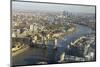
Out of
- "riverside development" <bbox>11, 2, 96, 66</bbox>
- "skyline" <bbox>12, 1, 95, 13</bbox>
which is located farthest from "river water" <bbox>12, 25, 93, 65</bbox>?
"skyline" <bbox>12, 1, 95, 13</bbox>

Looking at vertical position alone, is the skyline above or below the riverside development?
above

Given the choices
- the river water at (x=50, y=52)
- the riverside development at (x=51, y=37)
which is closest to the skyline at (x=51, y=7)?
the riverside development at (x=51, y=37)

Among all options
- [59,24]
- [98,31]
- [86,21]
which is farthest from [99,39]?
[59,24]

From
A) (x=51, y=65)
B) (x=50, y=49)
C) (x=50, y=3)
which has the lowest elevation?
(x=51, y=65)

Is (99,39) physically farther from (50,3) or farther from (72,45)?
(50,3)

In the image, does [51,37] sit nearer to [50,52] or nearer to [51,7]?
[50,52]

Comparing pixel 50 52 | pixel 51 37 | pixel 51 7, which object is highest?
pixel 51 7

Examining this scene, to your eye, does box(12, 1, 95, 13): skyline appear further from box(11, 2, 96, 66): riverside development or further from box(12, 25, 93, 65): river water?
box(12, 25, 93, 65): river water

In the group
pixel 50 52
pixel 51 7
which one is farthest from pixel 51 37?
pixel 51 7
